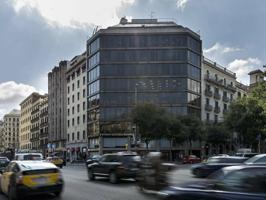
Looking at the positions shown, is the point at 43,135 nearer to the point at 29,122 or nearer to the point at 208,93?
the point at 29,122

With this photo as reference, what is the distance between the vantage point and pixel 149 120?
6128cm

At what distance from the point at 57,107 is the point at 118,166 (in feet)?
288

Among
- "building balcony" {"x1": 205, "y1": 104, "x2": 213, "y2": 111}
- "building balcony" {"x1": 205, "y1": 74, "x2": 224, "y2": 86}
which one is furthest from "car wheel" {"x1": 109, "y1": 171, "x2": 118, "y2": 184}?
"building balcony" {"x1": 205, "y1": 74, "x2": 224, "y2": 86}

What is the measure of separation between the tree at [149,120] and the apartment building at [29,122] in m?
78.3

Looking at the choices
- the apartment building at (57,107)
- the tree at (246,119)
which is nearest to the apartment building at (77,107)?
the apartment building at (57,107)

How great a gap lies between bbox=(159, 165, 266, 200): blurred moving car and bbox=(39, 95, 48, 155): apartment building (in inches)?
4379

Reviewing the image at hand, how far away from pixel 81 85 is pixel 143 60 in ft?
55.9

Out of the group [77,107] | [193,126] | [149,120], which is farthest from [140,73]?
[149,120]

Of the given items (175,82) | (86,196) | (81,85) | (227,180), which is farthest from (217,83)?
(227,180)

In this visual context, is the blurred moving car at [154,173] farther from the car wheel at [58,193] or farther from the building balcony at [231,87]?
the building balcony at [231,87]

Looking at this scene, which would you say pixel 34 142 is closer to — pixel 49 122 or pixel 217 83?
pixel 49 122

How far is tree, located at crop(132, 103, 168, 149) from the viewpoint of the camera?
2408 inches

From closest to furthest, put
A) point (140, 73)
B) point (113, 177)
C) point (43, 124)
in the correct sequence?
point (113, 177)
point (140, 73)
point (43, 124)

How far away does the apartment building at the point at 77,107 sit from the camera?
297 feet
